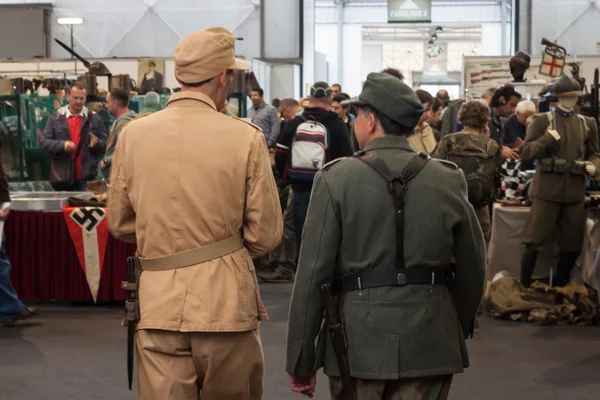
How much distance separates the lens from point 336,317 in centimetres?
273

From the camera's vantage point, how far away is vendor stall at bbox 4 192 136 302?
716 cm

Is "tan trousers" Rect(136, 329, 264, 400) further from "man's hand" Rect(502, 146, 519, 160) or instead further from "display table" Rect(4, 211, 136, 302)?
"man's hand" Rect(502, 146, 519, 160)

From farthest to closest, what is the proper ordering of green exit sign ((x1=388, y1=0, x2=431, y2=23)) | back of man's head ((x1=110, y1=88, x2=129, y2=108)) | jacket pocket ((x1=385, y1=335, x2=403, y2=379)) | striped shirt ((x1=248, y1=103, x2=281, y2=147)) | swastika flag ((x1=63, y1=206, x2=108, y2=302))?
green exit sign ((x1=388, y1=0, x2=431, y2=23))
striped shirt ((x1=248, y1=103, x2=281, y2=147))
back of man's head ((x1=110, y1=88, x2=129, y2=108))
swastika flag ((x1=63, y1=206, x2=108, y2=302))
jacket pocket ((x1=385, y1=335, x2=403, y2=379))

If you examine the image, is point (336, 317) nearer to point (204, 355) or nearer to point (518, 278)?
point (204, 355)

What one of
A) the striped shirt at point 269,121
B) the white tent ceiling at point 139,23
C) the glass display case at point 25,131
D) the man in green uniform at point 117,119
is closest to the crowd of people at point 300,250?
the man in green uniform at point 117,119

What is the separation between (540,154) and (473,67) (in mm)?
5728

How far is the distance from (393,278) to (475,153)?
3.58 m

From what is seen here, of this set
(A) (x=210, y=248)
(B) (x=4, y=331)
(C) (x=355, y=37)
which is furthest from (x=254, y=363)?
(C) (x=355, y=37)

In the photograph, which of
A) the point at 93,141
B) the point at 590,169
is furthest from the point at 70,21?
the point at 590,169

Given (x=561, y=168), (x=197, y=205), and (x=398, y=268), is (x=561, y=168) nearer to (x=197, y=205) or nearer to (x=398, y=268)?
(x=398, y=268)

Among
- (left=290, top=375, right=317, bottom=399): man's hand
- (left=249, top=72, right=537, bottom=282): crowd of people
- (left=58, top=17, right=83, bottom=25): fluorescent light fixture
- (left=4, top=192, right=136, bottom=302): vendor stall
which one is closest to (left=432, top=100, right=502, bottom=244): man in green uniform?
(left=249, top=72, right=537, bottom=282): crowd of people

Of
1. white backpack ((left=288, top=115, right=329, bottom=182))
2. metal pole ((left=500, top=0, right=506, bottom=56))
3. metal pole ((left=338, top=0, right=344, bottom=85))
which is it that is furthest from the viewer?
metal pole ((left=338, top=0, right=344, bottom=85))

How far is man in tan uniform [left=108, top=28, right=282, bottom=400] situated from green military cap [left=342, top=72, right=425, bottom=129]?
0.36 meters

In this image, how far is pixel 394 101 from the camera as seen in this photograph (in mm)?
2785
